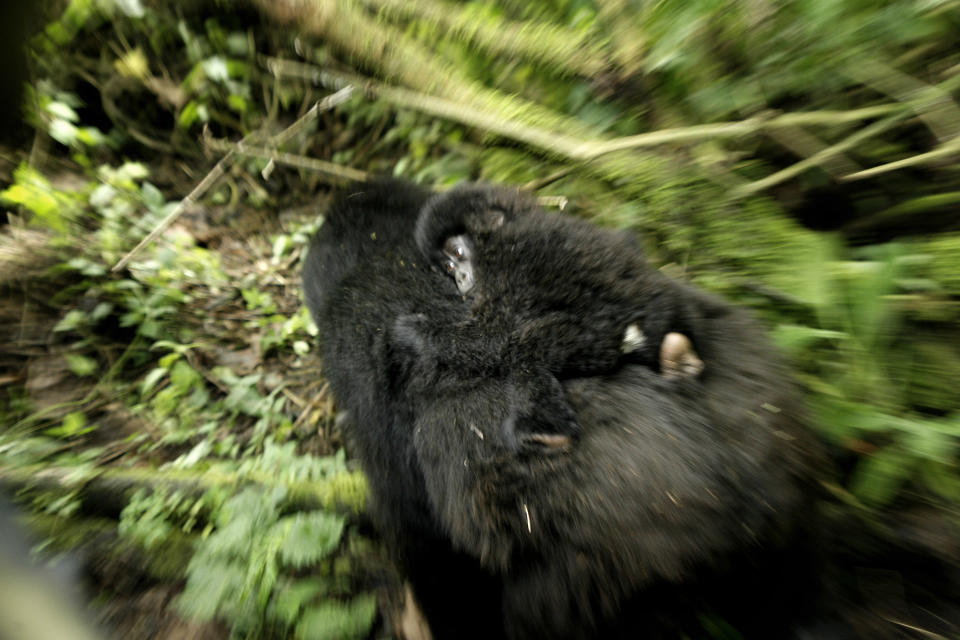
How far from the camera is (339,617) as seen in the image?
160 centimetres

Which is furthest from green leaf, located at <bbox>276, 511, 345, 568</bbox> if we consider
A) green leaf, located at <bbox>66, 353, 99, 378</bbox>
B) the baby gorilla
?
green leaf, located at <bbox>66, 353, 99, 378</bbox>

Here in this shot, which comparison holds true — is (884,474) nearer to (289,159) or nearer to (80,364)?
(289,159)

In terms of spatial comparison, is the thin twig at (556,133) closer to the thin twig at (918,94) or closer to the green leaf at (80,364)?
the thin twig at (918,94)

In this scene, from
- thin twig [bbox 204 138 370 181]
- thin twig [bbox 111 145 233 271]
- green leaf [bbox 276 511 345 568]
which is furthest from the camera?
thin twig [bbox 204 138 370 181]

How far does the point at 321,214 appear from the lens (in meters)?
→ 3.37

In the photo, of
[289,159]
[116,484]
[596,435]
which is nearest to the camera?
[596,435]

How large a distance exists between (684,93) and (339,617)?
8.60ft

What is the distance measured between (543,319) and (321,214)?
2.78 metres

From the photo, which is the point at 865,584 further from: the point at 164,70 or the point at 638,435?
the point at 164,70

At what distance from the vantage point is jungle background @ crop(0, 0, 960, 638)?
1.37 meters

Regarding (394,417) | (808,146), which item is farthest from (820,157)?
(394,417)

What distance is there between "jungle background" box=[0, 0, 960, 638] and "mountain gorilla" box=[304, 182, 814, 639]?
457 millimetres

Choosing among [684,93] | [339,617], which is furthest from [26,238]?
[684,93]

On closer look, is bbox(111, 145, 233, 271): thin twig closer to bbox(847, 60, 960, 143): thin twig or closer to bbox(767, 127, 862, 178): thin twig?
bbox(767, 127, 862, 178): thin twig
